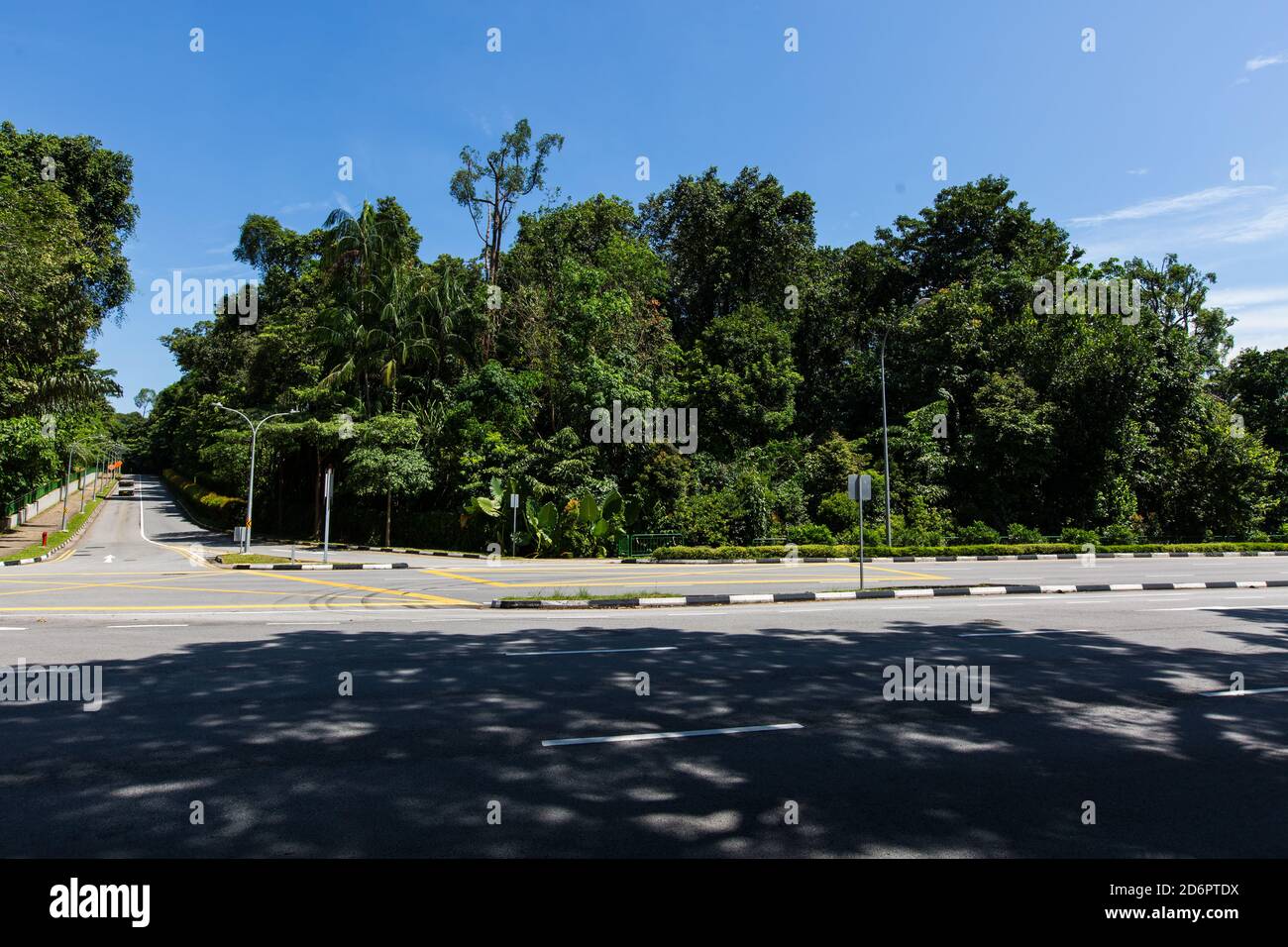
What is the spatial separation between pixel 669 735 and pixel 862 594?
38.5 feet

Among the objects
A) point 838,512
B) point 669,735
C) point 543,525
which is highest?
point 838,512

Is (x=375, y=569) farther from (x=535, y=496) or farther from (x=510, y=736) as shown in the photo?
(x=510, y=736)

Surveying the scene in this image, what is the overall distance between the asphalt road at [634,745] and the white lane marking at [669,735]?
7cm

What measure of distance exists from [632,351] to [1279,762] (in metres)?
33.2

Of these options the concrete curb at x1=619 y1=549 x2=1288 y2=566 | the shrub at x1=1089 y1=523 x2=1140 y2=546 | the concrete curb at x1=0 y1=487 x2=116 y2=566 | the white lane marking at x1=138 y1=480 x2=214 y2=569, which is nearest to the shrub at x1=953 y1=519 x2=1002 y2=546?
the concrete curb at x1=619 y1=549 x2=1288 y2=566

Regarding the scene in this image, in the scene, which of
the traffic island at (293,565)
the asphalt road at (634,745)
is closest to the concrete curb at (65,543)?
the traffic island at (293,565)

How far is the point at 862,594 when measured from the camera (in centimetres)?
1672

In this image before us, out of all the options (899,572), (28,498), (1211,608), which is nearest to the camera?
(1211,608)

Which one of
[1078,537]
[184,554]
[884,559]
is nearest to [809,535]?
[884,559]

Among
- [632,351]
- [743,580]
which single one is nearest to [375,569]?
[743,580]

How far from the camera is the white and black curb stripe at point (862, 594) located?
14742mm

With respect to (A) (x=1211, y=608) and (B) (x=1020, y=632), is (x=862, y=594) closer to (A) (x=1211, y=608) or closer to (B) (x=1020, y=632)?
(B) (x=1020, y=632)

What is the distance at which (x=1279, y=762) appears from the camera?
5586 mm

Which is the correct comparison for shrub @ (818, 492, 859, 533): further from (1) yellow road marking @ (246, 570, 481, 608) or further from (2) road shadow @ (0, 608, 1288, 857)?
(2) road shadow @ (0, 608, 1288, 857)
